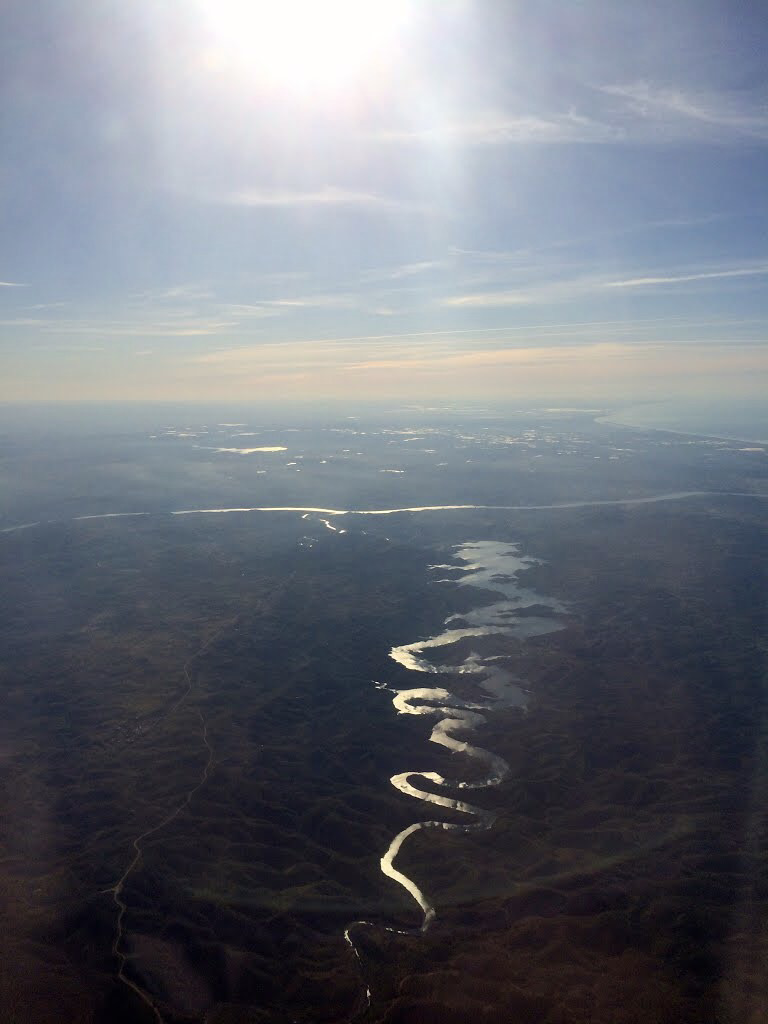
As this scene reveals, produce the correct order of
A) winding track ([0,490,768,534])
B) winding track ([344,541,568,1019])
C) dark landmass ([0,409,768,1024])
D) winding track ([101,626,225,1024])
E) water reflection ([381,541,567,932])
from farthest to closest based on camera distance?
winding track ([0,490,768,534]) < water reflection ([381,541,567,932]) < winding track ([344,541,568,1019]) < dark landmass ([0,409,768,1024]) < winding track ([101,626,225,1024])

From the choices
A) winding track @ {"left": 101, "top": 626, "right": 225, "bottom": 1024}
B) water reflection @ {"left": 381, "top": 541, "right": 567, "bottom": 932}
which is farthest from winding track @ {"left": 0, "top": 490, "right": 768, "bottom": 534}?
winding track @ {"left": 101, "top": 626, "right": 225, "bottom": 1024}

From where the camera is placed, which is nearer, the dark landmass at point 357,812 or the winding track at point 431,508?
the dark landmass at point 357,812

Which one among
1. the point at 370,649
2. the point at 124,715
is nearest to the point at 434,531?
the point at 370,649

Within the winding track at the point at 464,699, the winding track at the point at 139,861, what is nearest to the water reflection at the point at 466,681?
the winding track at the point at 464,699

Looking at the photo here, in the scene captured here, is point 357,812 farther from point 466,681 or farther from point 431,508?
point 431,508

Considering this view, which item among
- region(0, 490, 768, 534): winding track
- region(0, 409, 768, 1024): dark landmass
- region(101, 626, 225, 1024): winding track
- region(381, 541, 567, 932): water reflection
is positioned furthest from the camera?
region(0, 490, 768, 534): winding track

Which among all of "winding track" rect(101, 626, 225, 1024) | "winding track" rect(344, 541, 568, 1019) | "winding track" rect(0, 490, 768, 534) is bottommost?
"winding track" rect(101, 626, 225, 1024)

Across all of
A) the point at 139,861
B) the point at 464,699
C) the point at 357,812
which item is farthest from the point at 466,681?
the point at 139,861

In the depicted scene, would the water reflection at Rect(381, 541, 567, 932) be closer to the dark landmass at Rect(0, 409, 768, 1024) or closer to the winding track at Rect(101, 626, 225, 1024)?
the dark landmass at Rect(0, 409, 768, 1024)

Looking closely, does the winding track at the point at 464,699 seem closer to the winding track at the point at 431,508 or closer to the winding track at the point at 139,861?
Result: the winding track at the point at 139,861
